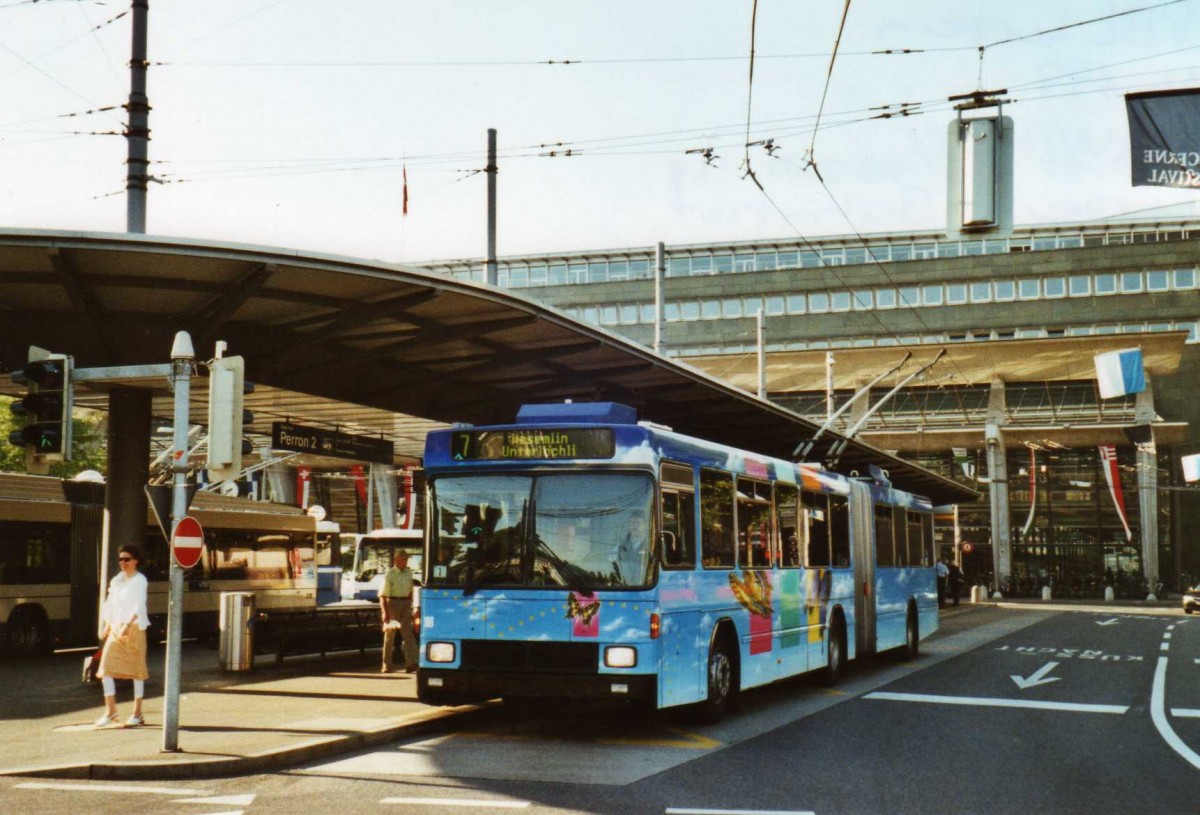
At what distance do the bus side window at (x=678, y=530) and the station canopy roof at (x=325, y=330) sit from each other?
326cm

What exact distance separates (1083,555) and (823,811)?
5534cm

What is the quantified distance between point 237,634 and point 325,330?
18.1 ft

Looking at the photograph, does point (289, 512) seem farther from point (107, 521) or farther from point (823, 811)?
point (823, 811)

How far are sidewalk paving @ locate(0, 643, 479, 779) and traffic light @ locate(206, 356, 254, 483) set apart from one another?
7.25 ft

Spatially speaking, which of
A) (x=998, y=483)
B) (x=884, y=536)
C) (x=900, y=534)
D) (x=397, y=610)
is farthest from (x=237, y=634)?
(x=998, y=483)

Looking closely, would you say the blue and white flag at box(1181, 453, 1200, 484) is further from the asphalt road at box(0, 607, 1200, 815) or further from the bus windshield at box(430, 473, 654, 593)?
the bus windshield at box(430, 473, 654, 593)

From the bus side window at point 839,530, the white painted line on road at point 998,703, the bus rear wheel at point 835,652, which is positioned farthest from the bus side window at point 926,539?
the white painted line on road at point 998,703

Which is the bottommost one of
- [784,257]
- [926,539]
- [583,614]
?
[583,614]

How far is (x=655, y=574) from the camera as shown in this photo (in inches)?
452

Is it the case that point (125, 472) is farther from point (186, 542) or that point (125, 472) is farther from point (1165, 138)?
point (1165, 138)

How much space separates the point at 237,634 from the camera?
713 inches

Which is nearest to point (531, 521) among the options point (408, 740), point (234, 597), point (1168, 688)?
point (408, 740)

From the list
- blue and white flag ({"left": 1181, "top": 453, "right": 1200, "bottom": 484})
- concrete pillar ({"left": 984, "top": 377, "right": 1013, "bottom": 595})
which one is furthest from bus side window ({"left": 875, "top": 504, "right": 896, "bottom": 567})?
concrete pillar ({"left": 984, "top": 377, "right": 1013, "bottom": 595})

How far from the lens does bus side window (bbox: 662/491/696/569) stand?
11805mm
